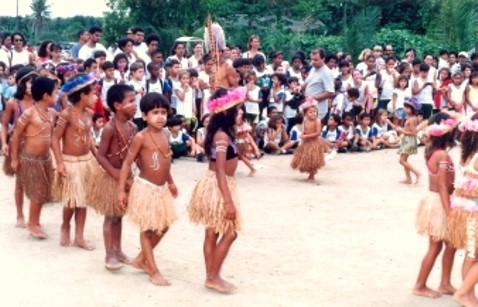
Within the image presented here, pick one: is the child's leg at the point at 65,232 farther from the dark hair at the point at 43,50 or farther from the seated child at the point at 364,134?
the seated child at the point at 364,134

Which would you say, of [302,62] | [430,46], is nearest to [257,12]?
[430,46]

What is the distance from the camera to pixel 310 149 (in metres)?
9.21

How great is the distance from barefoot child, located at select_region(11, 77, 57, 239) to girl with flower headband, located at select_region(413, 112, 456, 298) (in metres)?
2.95

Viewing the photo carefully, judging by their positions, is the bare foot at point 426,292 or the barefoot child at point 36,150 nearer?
the bare foot at point 426,292

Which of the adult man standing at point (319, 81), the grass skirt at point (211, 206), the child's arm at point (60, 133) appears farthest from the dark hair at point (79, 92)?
the adult man standing at point (319, 81)

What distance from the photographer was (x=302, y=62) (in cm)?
1268

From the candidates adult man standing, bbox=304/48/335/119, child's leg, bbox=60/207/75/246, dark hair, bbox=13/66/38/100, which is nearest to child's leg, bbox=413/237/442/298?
child's leg, bbox=60/207/75/246

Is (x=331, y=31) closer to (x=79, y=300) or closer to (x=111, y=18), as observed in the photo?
(x=111, y=18)

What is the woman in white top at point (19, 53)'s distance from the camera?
11.1 metres

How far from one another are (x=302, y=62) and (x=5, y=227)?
6892 millimetres

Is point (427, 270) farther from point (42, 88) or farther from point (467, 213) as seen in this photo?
point (42, 88)

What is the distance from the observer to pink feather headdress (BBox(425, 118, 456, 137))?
518 cm

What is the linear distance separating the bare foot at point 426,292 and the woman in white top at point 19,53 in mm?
7407

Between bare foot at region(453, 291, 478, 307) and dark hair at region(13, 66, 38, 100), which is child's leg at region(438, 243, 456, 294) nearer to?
bare foot at region(453, 291, 478, 307)
